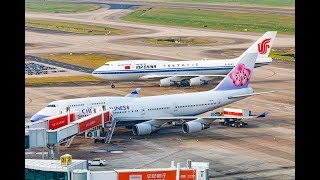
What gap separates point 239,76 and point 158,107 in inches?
457

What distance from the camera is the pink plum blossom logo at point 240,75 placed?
78.5 m

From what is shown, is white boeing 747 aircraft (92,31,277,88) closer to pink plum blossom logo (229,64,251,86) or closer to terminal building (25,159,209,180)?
pink plum blossom logo (229,64,251,86)

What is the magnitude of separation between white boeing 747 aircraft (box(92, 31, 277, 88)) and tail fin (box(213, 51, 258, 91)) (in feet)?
100

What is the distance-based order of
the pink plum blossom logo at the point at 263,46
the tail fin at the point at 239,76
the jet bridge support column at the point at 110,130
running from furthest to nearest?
the pink plum blossom logo at the point at 263,46
the tail fin at the point at 239,76
the jet bridge support column at the point at 110,130

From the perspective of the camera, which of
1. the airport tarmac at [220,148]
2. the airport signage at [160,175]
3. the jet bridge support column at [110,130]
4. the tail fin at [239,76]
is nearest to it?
the airport signage at [160,175]

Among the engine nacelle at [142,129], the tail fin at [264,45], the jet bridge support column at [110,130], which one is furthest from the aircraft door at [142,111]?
the tail fin at [264,45]

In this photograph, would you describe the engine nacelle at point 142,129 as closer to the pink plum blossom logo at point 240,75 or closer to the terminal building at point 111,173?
the pink plum blossom logo at point 240,75

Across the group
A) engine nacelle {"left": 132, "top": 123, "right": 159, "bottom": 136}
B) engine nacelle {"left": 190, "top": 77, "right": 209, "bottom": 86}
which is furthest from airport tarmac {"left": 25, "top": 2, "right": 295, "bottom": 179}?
engine nacelle {"left": 190, "top": 77, "right": 209, "bottom": 86}

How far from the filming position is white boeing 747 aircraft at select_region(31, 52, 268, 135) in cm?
6988

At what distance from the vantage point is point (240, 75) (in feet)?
260

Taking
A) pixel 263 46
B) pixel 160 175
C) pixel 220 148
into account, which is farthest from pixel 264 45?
pixel 160 175

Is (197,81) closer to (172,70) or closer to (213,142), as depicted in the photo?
(172,70)
